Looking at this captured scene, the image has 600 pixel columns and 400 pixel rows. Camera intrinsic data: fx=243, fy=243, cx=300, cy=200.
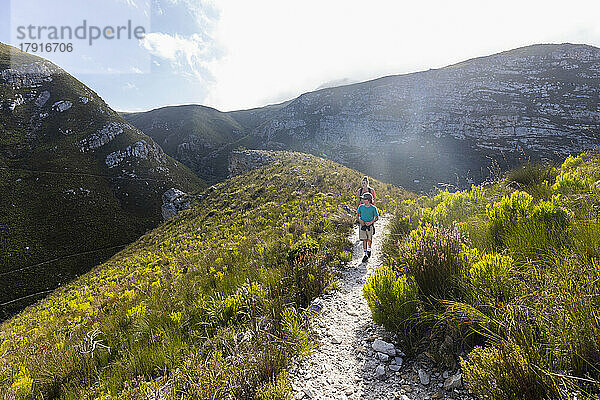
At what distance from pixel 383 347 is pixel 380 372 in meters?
0.34

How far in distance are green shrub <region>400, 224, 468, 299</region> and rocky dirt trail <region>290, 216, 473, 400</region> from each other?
0.85 meters

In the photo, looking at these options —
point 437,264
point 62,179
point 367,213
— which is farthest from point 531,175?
point 62,179

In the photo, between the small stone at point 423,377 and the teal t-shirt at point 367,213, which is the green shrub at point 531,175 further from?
the small stone at point 423,377

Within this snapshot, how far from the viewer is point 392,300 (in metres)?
3.30

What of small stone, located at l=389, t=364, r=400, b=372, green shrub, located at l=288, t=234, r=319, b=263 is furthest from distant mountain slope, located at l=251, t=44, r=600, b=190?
small stone, located at l=389, t=364, r=400, b=372

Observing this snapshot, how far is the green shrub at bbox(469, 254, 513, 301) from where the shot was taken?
2.53m

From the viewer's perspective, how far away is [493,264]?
8.63 ft

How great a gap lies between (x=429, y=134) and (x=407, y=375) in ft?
307

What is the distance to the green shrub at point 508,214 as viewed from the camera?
3.80m

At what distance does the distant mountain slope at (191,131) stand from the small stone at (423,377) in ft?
408

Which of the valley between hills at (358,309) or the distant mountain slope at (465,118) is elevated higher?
the distant mountain slope at (465,118)

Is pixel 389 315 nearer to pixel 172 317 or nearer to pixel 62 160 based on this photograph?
pixel 172 317

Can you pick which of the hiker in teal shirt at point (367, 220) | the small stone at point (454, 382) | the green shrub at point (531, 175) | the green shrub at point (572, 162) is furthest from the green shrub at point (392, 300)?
the green shrub at point (572, 162)

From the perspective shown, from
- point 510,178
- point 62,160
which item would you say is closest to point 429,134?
point 510,178
